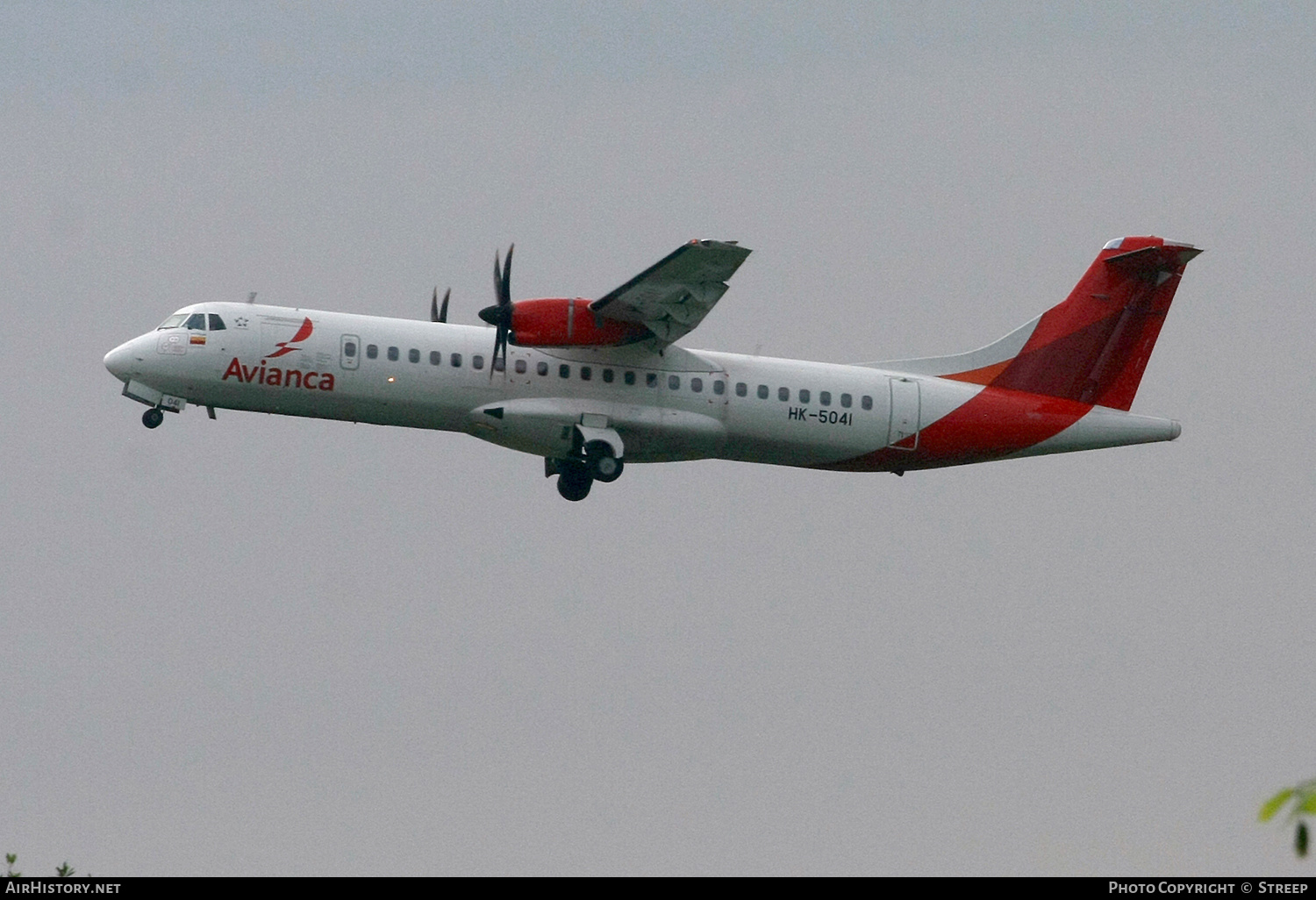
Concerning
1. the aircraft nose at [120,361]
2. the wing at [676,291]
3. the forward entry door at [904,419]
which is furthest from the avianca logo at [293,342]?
the forward entry door at [904,419]

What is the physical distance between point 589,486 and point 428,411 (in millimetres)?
3765

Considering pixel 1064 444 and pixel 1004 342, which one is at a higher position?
pixel 1004 342

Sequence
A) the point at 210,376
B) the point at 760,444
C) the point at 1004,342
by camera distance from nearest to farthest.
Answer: the point at 210,376, the point at 760,444, the point at 1004,342

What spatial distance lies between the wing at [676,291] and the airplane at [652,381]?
0.04m

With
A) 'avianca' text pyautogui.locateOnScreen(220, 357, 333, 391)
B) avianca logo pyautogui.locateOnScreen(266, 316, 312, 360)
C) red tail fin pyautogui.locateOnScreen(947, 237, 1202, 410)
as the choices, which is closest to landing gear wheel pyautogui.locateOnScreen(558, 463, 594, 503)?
'avianca' text pyautogui.locateOnScreen(220, 357, 333, 391)

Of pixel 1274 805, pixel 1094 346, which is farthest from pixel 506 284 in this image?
pixel 1274 805

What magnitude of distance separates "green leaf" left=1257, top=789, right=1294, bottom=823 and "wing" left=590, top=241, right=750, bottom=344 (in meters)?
23.2

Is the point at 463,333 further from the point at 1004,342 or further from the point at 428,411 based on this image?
the point at 1004,342

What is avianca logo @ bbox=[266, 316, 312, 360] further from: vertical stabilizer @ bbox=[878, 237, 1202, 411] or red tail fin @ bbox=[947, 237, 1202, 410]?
red tail fin @ bbox=[947, 237, 1202, 410]

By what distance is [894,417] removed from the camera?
31.6 metres

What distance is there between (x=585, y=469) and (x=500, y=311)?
3676 millimetres

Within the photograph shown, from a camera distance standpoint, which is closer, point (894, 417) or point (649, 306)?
point (649, 306)

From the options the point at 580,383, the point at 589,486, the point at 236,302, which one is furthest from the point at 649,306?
the point at 236,302

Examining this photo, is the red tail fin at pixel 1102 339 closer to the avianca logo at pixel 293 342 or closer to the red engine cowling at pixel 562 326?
the red engine cowling at pixel 562 326
